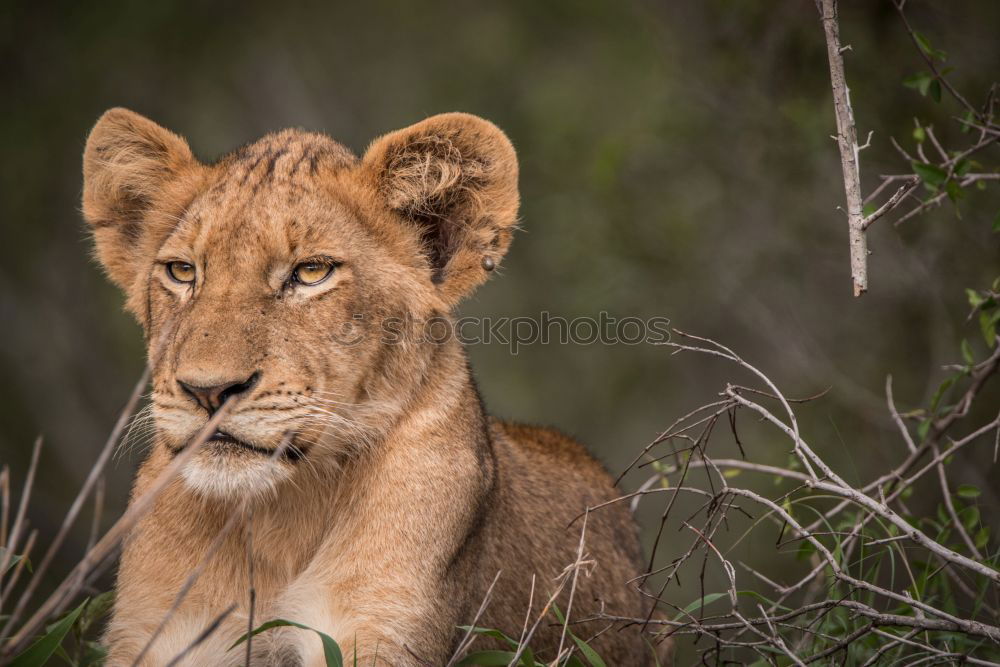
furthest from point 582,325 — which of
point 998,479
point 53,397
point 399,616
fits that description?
point 399,616

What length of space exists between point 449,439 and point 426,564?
0.44 m

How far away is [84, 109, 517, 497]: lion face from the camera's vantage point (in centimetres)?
357

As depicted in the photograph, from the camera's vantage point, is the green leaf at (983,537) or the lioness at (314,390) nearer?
the lioness at (314,390)

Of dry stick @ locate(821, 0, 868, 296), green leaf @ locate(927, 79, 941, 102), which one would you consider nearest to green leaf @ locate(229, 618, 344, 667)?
dry stick @ locate(821, 0, 868, 296)

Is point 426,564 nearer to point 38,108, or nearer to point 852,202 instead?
point 852,202

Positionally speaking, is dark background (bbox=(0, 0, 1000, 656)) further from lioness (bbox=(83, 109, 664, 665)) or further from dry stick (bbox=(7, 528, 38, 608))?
dry stick (bbox=(7, 528, 38, 608))

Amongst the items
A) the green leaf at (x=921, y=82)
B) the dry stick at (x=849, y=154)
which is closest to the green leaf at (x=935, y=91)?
the green leaf at (x=921, y=82)

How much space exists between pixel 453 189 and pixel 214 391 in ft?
4.11

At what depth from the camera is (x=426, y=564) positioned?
12.5 ft

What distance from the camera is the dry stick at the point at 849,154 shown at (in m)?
3.52

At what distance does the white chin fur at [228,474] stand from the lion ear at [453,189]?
1.02m

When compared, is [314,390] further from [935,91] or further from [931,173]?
[935,91]

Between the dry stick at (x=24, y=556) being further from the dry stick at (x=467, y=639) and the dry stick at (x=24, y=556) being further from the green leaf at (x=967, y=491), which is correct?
the green leaf at (x=967, y=491)

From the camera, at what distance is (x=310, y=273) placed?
3916 millimetres
